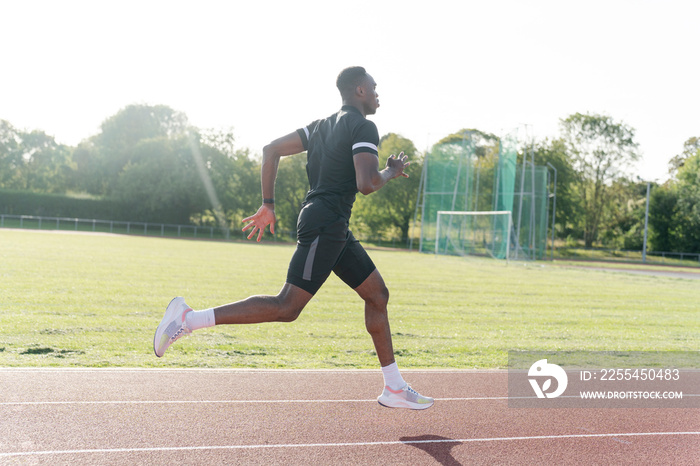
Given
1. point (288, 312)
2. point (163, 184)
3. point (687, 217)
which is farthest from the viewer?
point (163, 184)

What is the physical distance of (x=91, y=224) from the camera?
178 feet

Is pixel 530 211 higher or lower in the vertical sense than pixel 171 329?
higher

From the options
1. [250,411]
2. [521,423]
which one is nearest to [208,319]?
[250,411]

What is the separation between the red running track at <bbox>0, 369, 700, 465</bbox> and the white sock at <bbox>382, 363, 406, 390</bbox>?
8.1 inches

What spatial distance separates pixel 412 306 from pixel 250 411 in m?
8.13

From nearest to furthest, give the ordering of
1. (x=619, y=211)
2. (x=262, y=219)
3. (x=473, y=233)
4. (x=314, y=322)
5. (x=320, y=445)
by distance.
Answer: (x=320, y=445)
(x=262, y=219)
(x=314, y=322)
(x=473, y=233)
(x=619, y=211)

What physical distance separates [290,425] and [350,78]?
7.56 feet

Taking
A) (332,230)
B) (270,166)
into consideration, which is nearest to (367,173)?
(332,230)

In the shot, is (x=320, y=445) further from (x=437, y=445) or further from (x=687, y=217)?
(x=687, y=217)

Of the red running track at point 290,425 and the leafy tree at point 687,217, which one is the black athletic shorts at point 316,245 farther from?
the leafy tree at point 687,217

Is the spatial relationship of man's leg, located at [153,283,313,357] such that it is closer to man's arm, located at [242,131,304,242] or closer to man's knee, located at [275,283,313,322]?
man's knee, located at [275,283,313,322]

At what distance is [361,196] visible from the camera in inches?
2328

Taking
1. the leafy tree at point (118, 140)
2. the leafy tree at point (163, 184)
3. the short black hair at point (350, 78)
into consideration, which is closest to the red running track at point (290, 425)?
the short black hair at point (350, 78)

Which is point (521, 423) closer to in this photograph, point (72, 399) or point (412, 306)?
point (72, 399)
